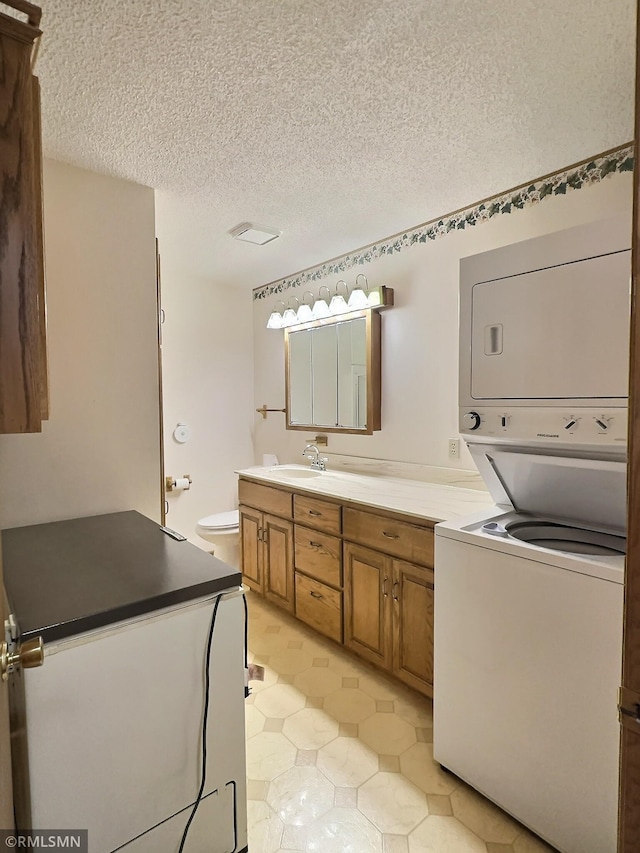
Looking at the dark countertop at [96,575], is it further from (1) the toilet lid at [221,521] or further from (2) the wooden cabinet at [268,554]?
(1) the toilet lid at [221,521]

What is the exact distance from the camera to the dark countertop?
0.95 m

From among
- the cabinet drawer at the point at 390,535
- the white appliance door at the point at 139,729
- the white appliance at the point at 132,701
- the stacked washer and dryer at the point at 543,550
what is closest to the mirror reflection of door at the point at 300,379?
the cabinet drawer at the point at 390,535

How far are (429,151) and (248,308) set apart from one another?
2.29m

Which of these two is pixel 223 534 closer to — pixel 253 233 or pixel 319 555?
pixel 319 555

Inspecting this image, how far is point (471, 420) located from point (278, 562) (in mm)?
1645

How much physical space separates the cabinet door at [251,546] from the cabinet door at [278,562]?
7cm

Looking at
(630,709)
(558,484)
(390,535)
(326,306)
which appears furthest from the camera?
(326,306)

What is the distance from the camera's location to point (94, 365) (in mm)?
1812

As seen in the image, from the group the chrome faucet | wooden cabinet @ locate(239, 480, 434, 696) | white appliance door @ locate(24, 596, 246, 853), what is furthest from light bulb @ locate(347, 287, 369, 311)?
white appliance door @ locate(24, 596, 246, 853)

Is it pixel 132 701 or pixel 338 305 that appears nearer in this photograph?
pixel 132 701

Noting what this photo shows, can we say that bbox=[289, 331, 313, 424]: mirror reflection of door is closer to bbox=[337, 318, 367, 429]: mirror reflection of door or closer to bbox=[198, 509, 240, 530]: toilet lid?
bbox=[337, 318, 367, 429]: mirror reflection of door

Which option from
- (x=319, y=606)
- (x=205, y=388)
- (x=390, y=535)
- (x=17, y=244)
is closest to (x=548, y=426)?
(x=390, y=535)

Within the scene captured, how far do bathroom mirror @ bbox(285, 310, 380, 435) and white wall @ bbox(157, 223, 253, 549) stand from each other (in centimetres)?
54

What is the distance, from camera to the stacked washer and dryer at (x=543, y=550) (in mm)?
1203
